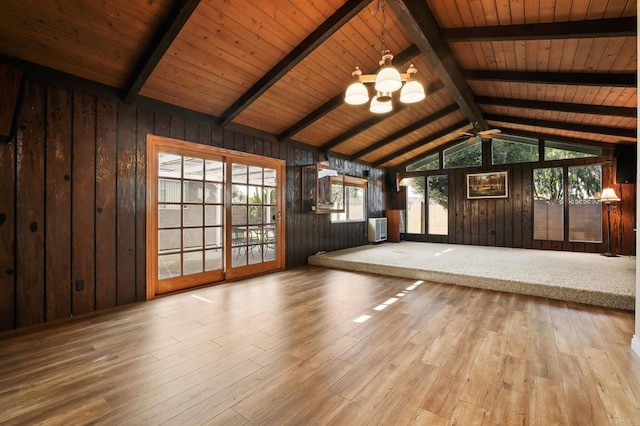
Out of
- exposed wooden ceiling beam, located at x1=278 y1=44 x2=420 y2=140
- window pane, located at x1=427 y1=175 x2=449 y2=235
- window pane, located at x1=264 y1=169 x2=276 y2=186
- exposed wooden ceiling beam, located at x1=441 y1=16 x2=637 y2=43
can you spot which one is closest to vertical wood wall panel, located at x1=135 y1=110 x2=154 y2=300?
window pane, located at x1=264 y1=169 x2=276 y2=186

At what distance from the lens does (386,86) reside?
2.61 meters

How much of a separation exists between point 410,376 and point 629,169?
24.6 ft

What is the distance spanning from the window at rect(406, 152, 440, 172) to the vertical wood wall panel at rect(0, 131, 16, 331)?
888 cm

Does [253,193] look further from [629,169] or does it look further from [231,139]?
[629,169]

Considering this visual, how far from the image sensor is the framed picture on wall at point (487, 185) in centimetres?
769

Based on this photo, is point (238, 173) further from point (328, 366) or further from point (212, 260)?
point (328, 366)

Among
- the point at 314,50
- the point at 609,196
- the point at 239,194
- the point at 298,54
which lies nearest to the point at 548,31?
the point at 314,50

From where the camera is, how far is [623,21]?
272cm

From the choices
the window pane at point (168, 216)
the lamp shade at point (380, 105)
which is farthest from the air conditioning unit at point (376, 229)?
the window pane at point (168, 216)

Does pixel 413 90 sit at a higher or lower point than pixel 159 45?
lower

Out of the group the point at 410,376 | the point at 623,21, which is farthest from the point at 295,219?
the point at 623,21

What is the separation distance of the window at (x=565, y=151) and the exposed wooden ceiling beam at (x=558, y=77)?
391 cm

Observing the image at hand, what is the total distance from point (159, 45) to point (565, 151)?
8749mm

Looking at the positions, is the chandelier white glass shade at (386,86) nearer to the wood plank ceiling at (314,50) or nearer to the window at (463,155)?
the wood plank ceiling at (314,50)
